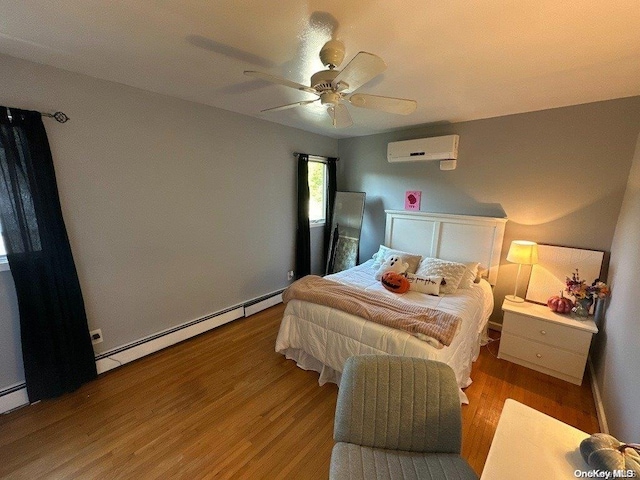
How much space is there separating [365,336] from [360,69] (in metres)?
1.66

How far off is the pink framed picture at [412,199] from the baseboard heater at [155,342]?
2.22 meters

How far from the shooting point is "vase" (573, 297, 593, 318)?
2.29 metres

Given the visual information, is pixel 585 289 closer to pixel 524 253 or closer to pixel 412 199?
pixel 524 253

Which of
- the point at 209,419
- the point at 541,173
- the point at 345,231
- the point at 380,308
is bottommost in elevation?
the point at 209,419

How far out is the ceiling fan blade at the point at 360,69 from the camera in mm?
1202

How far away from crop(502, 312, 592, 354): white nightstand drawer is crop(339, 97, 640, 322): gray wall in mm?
602

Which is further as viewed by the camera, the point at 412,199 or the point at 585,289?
the point at 412,199

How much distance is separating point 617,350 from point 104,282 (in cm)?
381

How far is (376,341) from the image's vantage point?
1.89 metres

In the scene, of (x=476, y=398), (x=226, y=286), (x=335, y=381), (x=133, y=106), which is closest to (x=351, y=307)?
(x=335, y=381)

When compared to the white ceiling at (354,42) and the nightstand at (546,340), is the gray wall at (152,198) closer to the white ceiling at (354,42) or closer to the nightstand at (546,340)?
the white ceiling at (354,42)

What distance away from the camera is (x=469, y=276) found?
9.04 feet

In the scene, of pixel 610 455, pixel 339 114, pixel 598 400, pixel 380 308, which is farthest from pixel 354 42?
pixel 598 400
